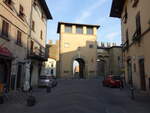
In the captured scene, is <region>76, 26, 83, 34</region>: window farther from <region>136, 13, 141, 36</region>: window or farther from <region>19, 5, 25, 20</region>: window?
<region>136, 13, 141, 36</region>: window

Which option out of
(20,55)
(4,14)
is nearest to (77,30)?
(20,55)

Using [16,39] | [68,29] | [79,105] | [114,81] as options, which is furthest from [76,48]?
[79,105]

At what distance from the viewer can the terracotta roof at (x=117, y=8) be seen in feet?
66.8

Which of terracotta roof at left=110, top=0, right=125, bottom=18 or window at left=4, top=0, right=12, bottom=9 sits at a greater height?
terracotta roof at left=110, top=0, right=125, bottom=18

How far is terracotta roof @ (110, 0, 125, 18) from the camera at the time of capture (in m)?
20.4

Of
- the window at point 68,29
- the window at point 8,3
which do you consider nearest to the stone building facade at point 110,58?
the window at point 68,29

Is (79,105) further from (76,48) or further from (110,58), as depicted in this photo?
(110,58)

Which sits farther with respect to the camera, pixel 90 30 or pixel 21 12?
pixel 90 30

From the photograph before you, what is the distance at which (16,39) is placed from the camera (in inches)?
551

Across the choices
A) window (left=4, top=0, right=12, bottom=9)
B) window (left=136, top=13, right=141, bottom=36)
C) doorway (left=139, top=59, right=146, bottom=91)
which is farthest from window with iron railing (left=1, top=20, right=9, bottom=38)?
doorway (left=139, top=59, right=146, bottom=91)

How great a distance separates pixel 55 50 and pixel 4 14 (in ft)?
84.2

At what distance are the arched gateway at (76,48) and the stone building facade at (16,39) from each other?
1641 cm

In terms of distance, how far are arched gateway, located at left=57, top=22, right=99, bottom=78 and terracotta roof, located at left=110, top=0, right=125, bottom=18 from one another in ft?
42.9

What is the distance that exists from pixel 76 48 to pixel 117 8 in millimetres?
15575
